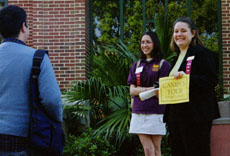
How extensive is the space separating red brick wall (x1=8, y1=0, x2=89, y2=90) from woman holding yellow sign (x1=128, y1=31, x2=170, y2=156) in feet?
10.7

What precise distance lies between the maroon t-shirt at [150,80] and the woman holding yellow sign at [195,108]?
90 centimetres

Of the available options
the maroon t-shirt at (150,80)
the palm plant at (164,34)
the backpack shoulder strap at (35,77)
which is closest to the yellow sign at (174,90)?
the maroon t-shirt at (150,80)

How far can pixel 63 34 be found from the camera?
7.73 m

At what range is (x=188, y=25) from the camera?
135 inches

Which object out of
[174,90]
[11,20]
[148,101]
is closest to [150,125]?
[148,101]

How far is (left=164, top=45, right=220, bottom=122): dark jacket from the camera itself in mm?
3068

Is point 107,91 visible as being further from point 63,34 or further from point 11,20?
A: point 11,20

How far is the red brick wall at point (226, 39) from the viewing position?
7.56 meters

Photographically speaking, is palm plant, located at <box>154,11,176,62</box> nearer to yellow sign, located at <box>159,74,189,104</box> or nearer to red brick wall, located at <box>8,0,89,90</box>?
red brick wall, located at <box>8,0,89,90</box>

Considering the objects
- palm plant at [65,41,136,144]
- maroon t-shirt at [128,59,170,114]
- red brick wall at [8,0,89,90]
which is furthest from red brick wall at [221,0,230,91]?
maroon t-shirt at [128,59,170,114]

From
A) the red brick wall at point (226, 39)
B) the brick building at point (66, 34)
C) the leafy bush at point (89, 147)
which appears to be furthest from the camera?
the brick building at point (66, 34)

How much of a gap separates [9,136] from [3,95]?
0.93 ft

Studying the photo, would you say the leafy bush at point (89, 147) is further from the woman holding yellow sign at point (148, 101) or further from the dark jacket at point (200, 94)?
the dark jacket at point (200, 94)

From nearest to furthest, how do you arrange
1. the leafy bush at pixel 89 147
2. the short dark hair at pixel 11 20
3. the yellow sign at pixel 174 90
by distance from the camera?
the short dark hair at pixel 11 20 → the yellow sign at pixel 174 90 → the leafy bush at pixel 89 147
